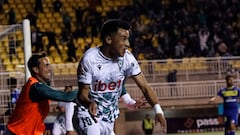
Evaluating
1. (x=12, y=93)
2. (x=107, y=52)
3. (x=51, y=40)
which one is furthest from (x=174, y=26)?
(x=107, y=52)

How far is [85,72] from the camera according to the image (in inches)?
325

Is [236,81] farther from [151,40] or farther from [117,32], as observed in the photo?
[117,32]

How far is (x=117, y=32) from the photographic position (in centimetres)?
815

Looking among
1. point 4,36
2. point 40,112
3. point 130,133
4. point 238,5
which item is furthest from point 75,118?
point 238,5

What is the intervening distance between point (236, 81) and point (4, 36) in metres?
10.9

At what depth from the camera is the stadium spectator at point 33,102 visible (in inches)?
331

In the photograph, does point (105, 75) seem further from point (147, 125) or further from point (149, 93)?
point (147, 125)

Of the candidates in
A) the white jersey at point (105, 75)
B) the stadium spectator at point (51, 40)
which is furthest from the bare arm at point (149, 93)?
the stadium spectator at point (51, 40)

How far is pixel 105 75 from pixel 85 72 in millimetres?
266

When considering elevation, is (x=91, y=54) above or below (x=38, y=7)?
below

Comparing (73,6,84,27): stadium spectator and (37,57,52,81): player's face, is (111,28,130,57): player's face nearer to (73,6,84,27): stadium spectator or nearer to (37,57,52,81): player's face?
(37,57,52,81): player's face

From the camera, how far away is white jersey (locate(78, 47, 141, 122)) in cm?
833

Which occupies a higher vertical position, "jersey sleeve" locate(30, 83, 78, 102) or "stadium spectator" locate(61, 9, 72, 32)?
"stadium spectator" locate(61, 9, 72, 32)

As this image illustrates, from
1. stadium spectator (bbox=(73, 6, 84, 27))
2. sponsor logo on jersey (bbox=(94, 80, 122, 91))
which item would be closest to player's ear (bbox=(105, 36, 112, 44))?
sponsor logo on jersey (bbox=(94, 80, 122, 91))
